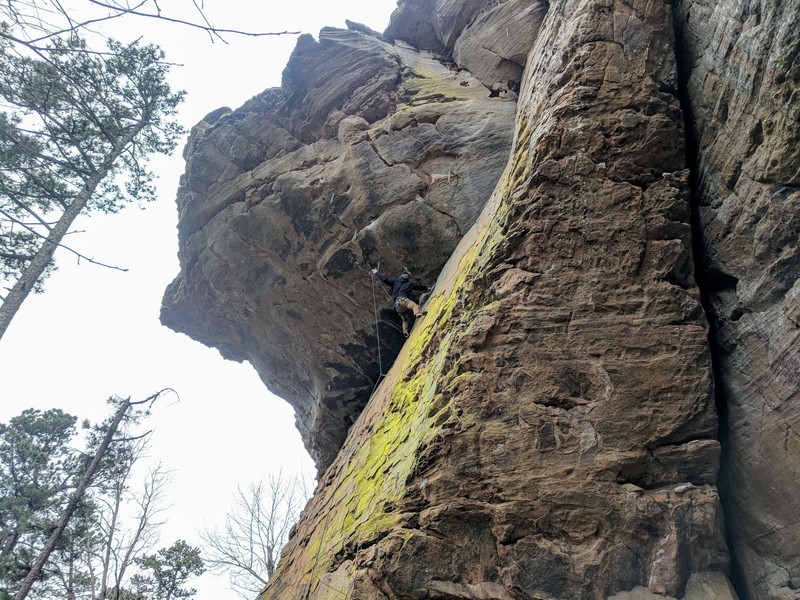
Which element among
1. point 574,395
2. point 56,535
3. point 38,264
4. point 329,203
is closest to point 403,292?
point 329,203

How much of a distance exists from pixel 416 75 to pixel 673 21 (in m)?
7.33

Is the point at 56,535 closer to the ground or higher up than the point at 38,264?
closer to the ground

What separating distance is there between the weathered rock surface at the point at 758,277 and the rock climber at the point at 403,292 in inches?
216

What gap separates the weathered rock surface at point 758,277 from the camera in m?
3.99

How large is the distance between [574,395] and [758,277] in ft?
6.31

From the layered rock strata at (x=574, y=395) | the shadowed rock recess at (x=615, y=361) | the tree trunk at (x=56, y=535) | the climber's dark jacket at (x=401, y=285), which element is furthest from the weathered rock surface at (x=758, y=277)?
the tree trunk at (x=56, y=535)

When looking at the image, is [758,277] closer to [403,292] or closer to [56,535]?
[403,292]

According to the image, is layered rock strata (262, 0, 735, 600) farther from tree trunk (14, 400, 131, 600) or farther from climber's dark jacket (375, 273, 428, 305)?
tree trunk (14, 400, 131, 600)

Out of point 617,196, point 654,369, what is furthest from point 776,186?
point 654,369

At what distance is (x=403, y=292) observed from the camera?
9812 mm

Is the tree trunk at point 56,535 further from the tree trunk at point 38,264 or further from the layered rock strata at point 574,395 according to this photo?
the layered rock strata at point 574,395

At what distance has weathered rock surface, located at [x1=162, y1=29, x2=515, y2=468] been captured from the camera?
1042 centimetres

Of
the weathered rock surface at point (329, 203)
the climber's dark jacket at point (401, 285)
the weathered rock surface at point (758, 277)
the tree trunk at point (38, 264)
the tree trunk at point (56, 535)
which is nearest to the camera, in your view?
the weathered rock surface at point (758, 277)

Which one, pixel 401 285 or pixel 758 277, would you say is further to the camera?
pixel 401 285
